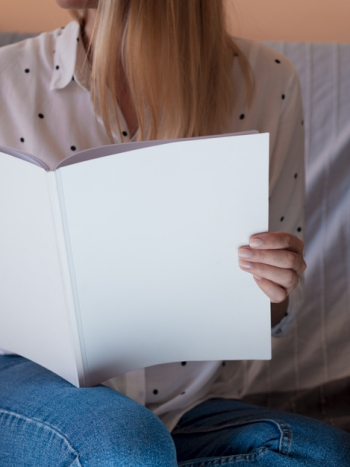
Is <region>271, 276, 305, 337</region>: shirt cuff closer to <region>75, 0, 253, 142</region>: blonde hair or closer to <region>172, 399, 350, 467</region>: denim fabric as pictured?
<region>172, 399, 350, 467</region>: denim fabric

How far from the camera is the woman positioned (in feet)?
2.62

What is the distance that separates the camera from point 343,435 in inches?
32.1

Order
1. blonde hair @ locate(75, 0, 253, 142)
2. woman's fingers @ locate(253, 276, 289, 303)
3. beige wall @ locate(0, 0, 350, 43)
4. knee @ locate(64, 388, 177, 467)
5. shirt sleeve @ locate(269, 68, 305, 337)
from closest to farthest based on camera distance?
knee @ locate(64, 388, 177, 467), woman's fingers @ locate(253, 276, 289, 303), blonde hair @ locate(75, 0, 253, 142), shirt sleeve @ locate(269, 68, 305, 337), beige wall @ locate(0, 0, 350, 43)

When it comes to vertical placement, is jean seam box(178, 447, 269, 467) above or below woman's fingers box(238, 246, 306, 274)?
below

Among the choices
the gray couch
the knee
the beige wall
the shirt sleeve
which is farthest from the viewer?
the beige wall

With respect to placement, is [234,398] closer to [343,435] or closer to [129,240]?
[343,435]

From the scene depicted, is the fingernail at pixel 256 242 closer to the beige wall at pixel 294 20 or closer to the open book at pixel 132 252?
the open book at pixel 132 252

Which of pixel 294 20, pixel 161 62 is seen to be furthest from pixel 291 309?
pixel 294 20

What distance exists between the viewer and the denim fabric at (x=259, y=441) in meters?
0.76

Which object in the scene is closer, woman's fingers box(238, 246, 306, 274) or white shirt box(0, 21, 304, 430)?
woman's fingers box(238, 246, 306, 274)

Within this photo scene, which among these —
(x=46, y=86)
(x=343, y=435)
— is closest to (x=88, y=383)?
(x=343, y=435)

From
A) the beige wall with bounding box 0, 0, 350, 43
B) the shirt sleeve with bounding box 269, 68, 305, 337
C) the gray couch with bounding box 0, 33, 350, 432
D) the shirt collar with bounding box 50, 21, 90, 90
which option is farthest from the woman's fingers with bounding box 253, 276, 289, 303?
the beige wall with bounding box 0, 0, 350, 43

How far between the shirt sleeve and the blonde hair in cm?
12

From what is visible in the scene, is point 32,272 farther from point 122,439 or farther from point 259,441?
point 259,441
